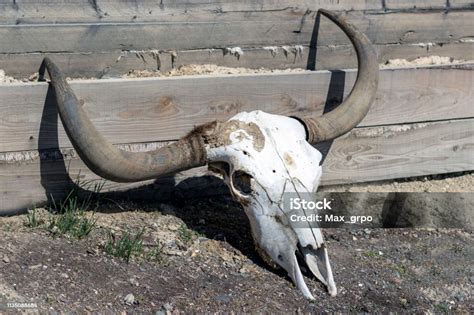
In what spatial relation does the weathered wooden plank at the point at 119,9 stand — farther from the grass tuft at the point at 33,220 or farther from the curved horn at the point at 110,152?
the grass tuft at the point at 33,220

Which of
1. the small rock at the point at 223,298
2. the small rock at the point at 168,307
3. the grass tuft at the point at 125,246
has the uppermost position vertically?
the grass tuft at the point at 125,246

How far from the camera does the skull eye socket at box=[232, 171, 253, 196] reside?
486cm

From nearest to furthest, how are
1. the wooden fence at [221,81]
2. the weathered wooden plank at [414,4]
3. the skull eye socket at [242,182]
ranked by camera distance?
the skull eye socket at [242,182] → the wooden fence at [221,81] → the weathered wooden plank at [414,4]

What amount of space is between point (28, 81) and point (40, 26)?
13.9 inches

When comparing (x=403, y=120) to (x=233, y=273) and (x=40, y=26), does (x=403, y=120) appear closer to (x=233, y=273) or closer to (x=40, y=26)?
(x=233, y=273)

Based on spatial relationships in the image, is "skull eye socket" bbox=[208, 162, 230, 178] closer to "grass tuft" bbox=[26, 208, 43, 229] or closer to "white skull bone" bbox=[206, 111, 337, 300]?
"white skull bone" bbox=[206, 111, 337, 300]

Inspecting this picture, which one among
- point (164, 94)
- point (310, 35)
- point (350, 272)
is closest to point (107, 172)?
point (164, 94)

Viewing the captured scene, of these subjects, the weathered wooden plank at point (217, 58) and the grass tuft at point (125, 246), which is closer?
the grass tuft at point (125, 246)

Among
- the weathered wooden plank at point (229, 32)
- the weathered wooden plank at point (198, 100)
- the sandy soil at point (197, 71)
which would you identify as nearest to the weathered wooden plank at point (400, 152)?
the weathered wooden plank at point (198, 100)

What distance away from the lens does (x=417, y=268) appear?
537 centimetres

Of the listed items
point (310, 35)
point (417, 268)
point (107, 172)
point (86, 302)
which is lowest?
point (417, 268)

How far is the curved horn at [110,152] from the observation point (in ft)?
14.9

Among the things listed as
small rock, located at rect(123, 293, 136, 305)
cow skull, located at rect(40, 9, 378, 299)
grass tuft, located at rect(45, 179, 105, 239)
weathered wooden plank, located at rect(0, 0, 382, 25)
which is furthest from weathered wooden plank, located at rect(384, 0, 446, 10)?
small rock, located at rect(123, 293, 136, 305)

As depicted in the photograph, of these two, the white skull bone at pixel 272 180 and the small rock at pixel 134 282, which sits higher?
the white skull bone at pixel 272 180
